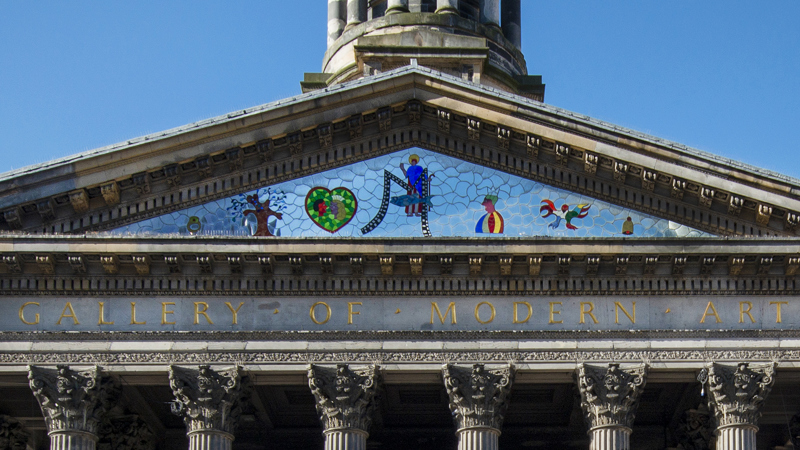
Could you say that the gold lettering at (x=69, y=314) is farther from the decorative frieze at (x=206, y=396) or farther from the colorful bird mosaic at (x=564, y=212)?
the colorful bird mosaic at (x=564, y=212)

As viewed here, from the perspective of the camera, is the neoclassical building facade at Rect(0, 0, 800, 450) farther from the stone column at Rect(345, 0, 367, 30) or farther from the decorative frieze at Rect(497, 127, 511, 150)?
the stone column at Rect(345, 0, 367, 30)

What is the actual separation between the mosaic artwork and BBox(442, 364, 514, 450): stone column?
3.07 m

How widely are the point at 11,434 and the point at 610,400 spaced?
13.2 m

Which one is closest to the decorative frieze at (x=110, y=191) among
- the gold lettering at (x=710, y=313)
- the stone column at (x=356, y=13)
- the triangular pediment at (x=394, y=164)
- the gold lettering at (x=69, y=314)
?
the triangular pediment at (x=394, y=164)

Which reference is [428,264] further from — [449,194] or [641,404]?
[641,404]

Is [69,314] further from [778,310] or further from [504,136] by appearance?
[778,310]

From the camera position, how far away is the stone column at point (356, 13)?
49.1 meters

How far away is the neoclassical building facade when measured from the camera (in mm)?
32812

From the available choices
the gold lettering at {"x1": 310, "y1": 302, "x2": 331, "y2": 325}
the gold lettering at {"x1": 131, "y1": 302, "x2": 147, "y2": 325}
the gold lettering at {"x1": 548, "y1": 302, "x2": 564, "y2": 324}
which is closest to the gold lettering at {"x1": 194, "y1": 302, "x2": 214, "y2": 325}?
the gold lettering at {"x1": 131, "y1": 302, "x2": 147, "y2": 325}

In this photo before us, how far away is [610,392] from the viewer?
32625mm

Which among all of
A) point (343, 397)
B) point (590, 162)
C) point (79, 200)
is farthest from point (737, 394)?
point (79, 200)

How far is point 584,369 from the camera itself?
32.7 metres

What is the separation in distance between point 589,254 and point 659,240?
57.7 inches

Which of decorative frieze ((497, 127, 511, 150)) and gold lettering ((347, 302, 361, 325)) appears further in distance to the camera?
decorative frieze ((497, 127, 511, 150))
